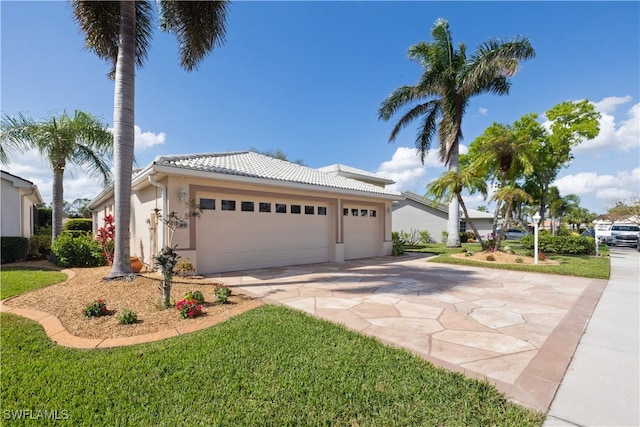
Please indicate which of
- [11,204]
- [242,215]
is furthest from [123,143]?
[11,204]

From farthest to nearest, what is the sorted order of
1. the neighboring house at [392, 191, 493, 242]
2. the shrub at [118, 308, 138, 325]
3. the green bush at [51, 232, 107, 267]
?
1. the neighboring house at [392, 191, 493, 242]
2. the green bush at [51, 232, 107, 267]
3. the shrub at [118, 308, 138, 325]

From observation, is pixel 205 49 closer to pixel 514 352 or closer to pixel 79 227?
pixel 514 352

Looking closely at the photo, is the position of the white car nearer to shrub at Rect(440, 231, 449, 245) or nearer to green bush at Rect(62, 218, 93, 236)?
shrub at Rect(440, 231, 449, 245)

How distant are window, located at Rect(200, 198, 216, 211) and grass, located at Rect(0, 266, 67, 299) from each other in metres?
4.20

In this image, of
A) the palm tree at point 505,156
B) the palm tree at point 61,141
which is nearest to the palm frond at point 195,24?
the palm tree at point 61,141

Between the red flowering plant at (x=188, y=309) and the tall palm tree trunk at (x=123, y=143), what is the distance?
345 cm

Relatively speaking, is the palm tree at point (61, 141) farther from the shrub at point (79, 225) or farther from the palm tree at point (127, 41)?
the shrub at point (79, 225)

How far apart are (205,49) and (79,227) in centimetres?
2272

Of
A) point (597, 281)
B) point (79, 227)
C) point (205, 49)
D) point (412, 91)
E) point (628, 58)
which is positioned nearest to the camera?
point (597, 281)

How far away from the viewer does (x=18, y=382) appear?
283cm

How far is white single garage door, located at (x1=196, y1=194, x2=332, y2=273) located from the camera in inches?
357

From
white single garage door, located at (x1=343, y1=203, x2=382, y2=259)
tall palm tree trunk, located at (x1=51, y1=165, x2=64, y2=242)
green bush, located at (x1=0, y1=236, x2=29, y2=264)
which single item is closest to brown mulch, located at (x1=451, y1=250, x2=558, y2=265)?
white single garage door, located at (x1=343, y1=203, x2=382, y2=259)

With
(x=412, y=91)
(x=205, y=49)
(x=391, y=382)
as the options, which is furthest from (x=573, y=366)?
(x=412, y=91)

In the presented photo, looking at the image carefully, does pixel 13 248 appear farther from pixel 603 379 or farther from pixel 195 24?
pixel 603 379
